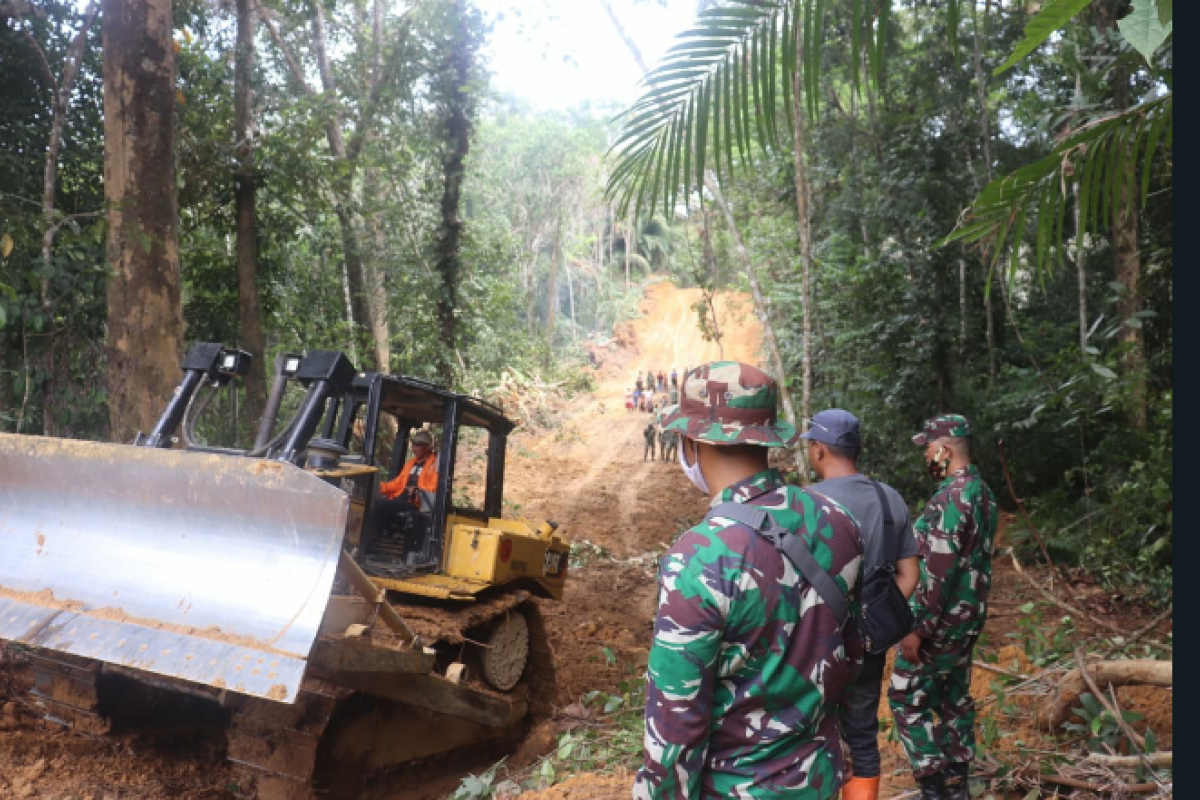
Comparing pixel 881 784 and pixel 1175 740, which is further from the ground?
pixel 1175 740

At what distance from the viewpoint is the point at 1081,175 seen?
2881 mm

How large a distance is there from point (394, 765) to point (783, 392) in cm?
592

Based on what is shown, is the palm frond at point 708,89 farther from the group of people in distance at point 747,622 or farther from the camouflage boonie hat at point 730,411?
the group of people in distance at point 747,622

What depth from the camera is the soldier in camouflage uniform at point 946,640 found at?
3668 millimetres

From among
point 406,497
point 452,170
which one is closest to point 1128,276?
point 406,497

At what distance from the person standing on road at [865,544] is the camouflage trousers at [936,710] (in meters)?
0.21

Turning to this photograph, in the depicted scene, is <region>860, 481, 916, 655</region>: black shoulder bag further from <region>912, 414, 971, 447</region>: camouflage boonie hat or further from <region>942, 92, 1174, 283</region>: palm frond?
<region>942, 92, 1174, 283</region>: palm frond

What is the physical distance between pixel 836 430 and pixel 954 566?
2.68 ft

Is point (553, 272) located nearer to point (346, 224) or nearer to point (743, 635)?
point (346, 224)

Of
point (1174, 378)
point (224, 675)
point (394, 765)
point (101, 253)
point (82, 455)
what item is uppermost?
point (101, 253)

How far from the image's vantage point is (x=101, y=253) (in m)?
8.19

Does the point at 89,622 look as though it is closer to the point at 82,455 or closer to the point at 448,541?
the point at 82,455

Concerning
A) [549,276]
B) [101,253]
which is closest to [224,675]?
[101,253]

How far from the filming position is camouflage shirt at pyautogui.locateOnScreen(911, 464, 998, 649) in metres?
3.74
